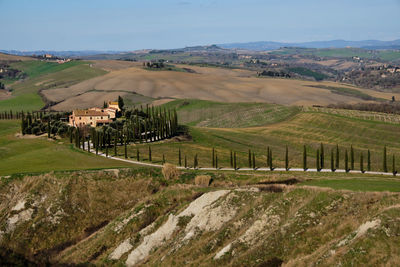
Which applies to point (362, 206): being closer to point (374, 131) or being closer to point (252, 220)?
point (252, 220)

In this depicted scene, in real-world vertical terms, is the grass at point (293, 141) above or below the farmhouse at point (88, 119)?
below

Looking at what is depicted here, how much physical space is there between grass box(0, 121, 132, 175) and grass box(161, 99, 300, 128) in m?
69.4

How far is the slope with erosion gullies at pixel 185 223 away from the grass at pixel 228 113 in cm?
8677

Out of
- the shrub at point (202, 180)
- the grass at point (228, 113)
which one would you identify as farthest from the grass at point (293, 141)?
the shrub at point (202, 180)

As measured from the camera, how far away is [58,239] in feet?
192

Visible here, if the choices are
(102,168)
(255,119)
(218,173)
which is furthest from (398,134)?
(102,168)

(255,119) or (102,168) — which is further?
(255,119)

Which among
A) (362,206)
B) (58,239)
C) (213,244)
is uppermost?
(362,206)

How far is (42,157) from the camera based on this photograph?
8400cm

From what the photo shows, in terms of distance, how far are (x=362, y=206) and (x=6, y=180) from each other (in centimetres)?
5115

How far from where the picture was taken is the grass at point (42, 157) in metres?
75.6

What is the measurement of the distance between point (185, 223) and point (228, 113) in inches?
4785

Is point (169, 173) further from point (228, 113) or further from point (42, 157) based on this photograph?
point (228, 113)

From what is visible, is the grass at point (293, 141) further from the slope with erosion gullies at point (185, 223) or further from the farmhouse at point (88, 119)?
the farmhouse at point (88, 119)
